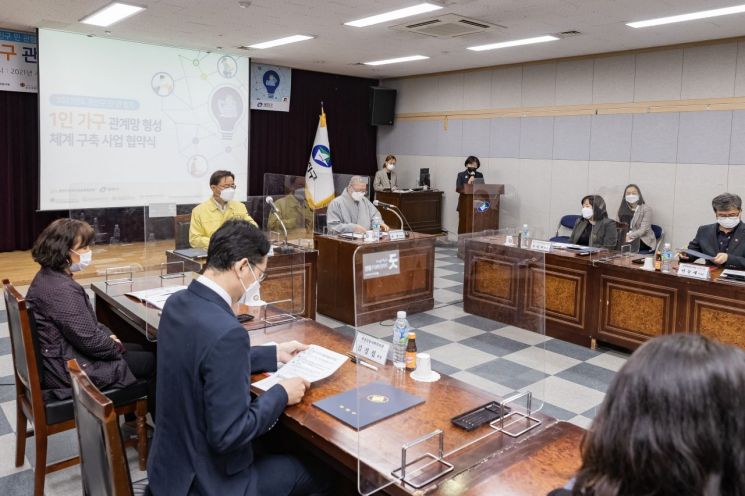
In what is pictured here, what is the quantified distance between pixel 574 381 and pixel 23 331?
128 inches

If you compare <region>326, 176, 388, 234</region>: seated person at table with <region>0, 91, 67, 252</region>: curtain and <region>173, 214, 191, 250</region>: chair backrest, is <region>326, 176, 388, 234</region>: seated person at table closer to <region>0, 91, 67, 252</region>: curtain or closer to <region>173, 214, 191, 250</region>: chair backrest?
<region>173, 214, 191, 250</region>: chair backrest

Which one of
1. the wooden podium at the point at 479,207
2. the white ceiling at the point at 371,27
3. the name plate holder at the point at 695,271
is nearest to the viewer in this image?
the name plate holder at the point at 695,271

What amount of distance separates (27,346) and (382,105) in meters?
8.72

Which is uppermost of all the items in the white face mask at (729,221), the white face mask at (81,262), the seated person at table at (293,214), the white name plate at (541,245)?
the white face mask at (729,221)

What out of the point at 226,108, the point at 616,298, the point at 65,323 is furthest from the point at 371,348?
the point at 226,108

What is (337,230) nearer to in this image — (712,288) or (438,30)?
(438,30)

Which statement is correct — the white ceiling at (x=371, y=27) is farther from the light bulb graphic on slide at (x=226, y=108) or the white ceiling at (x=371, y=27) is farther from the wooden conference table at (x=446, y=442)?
the wooden conference table at (x=446, y=442)

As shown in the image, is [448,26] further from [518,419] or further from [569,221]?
[518,419]

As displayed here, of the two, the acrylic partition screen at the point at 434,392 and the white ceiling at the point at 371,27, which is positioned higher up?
the white ceiling at the point at 371,27

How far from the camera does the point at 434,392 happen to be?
1915 mm

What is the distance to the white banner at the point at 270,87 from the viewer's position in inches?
356

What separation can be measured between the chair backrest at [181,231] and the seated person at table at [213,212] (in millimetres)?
58

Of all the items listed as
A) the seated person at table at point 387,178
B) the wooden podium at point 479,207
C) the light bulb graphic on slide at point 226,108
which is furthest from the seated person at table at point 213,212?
the seated person at table at point 387,178

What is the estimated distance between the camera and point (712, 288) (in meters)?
3.94
